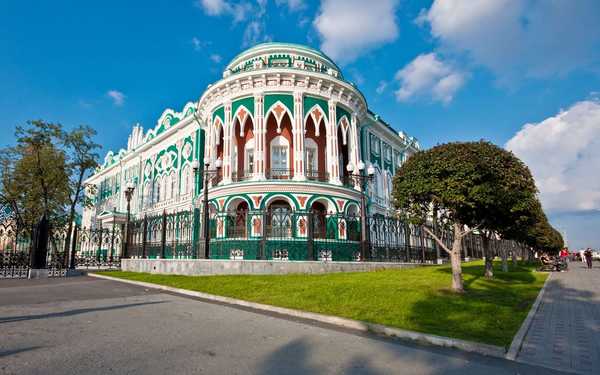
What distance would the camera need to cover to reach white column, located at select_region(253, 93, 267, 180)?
19000 millimetres

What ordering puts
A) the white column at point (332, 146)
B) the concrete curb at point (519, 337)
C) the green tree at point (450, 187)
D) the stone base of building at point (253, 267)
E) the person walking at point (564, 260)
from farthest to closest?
the person walking at point (564, 260), the white column at point (332, 146), the stone base of building at point (253, 267), the green tree at point (450, 187), the concrete curb at point (519, 337)

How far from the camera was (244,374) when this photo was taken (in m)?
3.45

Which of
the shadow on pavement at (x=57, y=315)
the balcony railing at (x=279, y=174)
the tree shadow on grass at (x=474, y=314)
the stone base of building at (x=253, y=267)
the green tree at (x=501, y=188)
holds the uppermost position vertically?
the balcony railing at (x=279, y=174)

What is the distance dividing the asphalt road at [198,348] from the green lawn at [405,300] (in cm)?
91

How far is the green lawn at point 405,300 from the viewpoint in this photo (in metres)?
5.68

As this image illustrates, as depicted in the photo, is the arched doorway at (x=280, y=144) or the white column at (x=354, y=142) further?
the white column at (x=354, y=142)

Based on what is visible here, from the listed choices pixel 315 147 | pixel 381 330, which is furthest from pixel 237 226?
pixel 381 330

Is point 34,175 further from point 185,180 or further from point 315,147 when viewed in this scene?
point 315,147

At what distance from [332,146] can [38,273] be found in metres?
14.6

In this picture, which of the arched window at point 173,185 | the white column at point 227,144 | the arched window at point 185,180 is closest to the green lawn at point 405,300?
the white column at point 227,144

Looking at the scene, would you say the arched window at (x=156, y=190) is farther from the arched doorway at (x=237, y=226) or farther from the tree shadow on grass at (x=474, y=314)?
the tree shadow on grass at (x=474, y=314)

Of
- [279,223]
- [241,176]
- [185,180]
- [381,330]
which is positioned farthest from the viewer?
[185,180]

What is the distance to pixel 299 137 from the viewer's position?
63.7ft

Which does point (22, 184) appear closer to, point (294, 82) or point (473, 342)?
point (294, 82)
